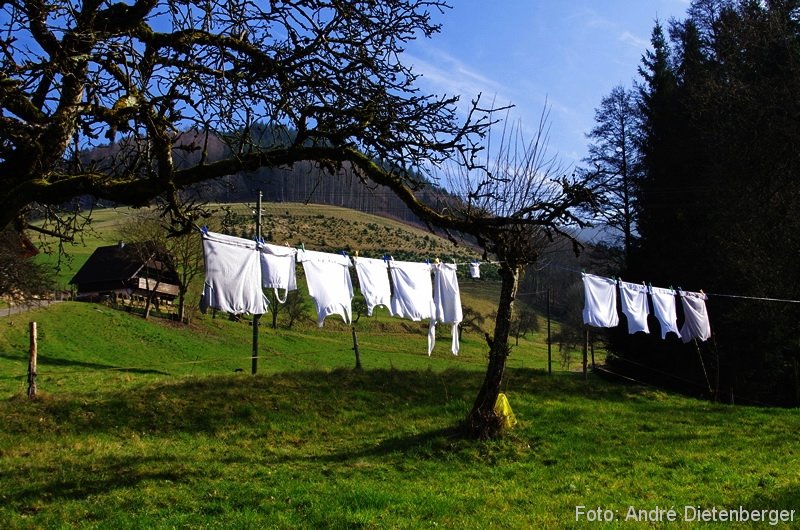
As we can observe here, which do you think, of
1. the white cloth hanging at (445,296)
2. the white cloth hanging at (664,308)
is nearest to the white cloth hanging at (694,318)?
the white cloth hanging at (664,308)

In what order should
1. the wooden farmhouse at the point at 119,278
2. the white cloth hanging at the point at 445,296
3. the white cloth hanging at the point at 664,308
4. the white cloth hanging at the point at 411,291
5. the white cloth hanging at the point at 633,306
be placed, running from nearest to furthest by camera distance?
the white cloth hanging at the point at 411,291 < the white cloth hanging at the point at 445,296 < the white cloth hanging at the point at 633,306 < the white cloth hanging at the point at 664,308 < the wooden farmhouse at the point at 119,278

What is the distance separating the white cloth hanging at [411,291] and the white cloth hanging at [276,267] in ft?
6.31

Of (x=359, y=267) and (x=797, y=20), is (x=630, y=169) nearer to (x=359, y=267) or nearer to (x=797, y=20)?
(x=797, y=20)

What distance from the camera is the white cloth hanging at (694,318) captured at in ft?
52.0

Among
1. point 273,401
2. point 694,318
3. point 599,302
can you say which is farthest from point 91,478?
point 694,318

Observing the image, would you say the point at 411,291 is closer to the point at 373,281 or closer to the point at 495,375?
the point at 373,281

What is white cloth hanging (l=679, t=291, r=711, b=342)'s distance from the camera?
52.0 feet

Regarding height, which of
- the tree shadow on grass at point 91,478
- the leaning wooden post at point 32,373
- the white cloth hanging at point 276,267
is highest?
the white cloth hanging at point 276,267

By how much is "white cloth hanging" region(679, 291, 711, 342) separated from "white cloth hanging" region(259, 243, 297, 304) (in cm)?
1050

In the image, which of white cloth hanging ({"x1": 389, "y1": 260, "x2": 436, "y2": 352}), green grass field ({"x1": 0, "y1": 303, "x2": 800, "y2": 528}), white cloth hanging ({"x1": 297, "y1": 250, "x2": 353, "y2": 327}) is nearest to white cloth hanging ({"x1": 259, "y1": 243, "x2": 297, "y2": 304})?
white cloth hanging ({"x1": 297, "y1": 250, "x2": 353, "y2": 327})

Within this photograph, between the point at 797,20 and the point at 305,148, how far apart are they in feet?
67.8

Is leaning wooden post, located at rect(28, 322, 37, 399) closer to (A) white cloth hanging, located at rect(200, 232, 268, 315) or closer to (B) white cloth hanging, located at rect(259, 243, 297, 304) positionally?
(A) white cloth hanging, located at rect(200, 232, 268, 315)

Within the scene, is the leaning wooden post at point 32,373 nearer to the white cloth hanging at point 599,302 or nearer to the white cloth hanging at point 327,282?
the white cloth hanging at point 327,282

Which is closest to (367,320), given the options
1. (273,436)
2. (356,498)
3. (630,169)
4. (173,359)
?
(173,359)
